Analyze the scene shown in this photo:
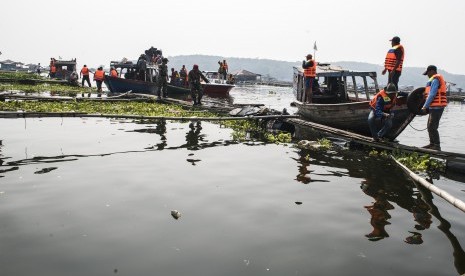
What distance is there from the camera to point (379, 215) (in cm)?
482

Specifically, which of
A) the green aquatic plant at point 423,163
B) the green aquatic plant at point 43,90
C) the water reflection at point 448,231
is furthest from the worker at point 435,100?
the green aquatic plant at point 43,90

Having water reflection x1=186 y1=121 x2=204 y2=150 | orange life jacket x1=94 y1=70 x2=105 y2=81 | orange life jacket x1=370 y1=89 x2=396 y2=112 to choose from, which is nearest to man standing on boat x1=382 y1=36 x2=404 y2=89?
orange life jacket x1=370 y1=89 x2=396 y2=112

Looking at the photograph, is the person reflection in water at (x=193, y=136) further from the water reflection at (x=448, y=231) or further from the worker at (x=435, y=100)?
the worker at (x=435, y=100)

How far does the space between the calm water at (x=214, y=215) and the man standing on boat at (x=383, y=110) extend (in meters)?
1.57

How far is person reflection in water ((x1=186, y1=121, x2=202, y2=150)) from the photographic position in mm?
9276

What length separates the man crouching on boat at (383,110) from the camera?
879cm

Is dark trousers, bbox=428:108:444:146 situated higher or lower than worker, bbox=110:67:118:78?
lower

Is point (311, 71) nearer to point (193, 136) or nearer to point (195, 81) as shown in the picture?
point (193, 136)

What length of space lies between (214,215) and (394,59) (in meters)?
8.63

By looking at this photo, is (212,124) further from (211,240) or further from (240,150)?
(211,240)

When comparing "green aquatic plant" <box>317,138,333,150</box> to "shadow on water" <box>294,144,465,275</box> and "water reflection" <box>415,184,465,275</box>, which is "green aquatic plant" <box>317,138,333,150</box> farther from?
"water reflection" <box>415,184,465,275</box>

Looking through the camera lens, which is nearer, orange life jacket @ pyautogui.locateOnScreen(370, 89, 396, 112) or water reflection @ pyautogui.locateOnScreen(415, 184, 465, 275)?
water reflection @ pyautogui.locateOnScreen(415, 184, 465, 275)

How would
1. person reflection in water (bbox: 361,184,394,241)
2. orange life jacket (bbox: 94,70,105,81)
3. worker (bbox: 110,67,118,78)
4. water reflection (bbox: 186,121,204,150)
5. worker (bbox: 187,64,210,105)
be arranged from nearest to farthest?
person reflection in water (bbox: 361,184,394,241)
water reflection (bbox: 186,121,204,150)
worker (bbox: 187,64,210,105)
worker (bbox: 110,67,118,78)
orange life jacket (bbox: 94,70,105,81)

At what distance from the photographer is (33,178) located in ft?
18.8
